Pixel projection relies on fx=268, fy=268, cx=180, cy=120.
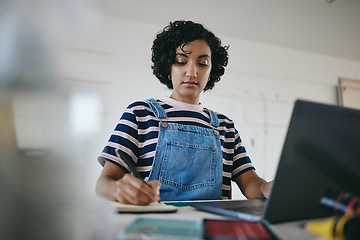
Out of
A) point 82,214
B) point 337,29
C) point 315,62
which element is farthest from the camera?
point 315,62

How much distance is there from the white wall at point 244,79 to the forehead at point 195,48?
1134 millimetres

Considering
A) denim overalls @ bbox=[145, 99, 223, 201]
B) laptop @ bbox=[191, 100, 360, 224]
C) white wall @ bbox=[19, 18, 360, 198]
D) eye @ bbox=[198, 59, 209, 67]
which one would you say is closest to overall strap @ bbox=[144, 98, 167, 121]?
denim overalls @ bbox=[145, 99, 223, 201]

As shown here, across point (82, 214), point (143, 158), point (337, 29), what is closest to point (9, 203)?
point (82, 214)

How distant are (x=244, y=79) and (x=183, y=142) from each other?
2242 millimetres

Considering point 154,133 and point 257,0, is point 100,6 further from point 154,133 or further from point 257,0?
point 154,133

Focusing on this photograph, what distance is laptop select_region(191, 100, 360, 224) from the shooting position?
0.33m

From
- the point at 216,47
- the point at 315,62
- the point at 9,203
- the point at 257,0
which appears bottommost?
the point at 9,203

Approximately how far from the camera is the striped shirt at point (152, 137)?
0.78 metres

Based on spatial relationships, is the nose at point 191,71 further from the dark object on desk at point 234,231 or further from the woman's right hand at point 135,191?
the dark object on desk at point 234,231

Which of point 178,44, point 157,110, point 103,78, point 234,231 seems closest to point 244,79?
point 103,78

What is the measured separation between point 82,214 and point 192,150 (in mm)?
529

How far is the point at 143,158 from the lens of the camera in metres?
0.81

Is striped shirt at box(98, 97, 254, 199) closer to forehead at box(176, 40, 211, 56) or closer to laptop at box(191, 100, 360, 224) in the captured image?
forehead at box(176, 40, 211, 56)

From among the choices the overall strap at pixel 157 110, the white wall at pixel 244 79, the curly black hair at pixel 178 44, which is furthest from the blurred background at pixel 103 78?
the curly black hair at pixel 178 44
